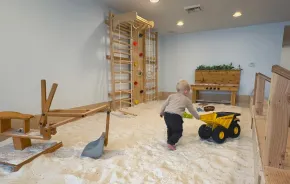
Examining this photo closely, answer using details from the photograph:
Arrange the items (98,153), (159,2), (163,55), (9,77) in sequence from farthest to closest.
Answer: (163,55), (159,2), (9,77), (98,153)

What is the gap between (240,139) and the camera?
204 centimetres

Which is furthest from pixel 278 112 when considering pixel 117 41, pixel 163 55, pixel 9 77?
pixel 163 55

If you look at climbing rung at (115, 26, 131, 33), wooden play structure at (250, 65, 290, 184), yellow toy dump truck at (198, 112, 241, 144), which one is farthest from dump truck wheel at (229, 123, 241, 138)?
climbing rung at (115, 26, 131, 33)

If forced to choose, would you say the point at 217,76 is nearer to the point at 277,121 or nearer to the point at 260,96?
the point at 260,96

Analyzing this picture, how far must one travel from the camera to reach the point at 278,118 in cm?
84

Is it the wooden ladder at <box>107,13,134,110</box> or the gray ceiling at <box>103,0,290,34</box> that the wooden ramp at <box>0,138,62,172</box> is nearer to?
the wooden ladder at <box>107,13,134,110</box>

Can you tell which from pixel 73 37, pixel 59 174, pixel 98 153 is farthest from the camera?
pixel 73 37

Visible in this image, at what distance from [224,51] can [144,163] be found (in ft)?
14.9

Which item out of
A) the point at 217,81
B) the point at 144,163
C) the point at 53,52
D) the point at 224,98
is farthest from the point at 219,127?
the point at 224,98

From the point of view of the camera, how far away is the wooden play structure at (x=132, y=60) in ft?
11.4

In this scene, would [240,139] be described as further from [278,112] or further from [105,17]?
[105,17]

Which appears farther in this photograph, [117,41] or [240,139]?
[117,41]

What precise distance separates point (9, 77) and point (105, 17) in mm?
2089

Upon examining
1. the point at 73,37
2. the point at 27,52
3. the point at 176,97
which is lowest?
the point at 176,97
